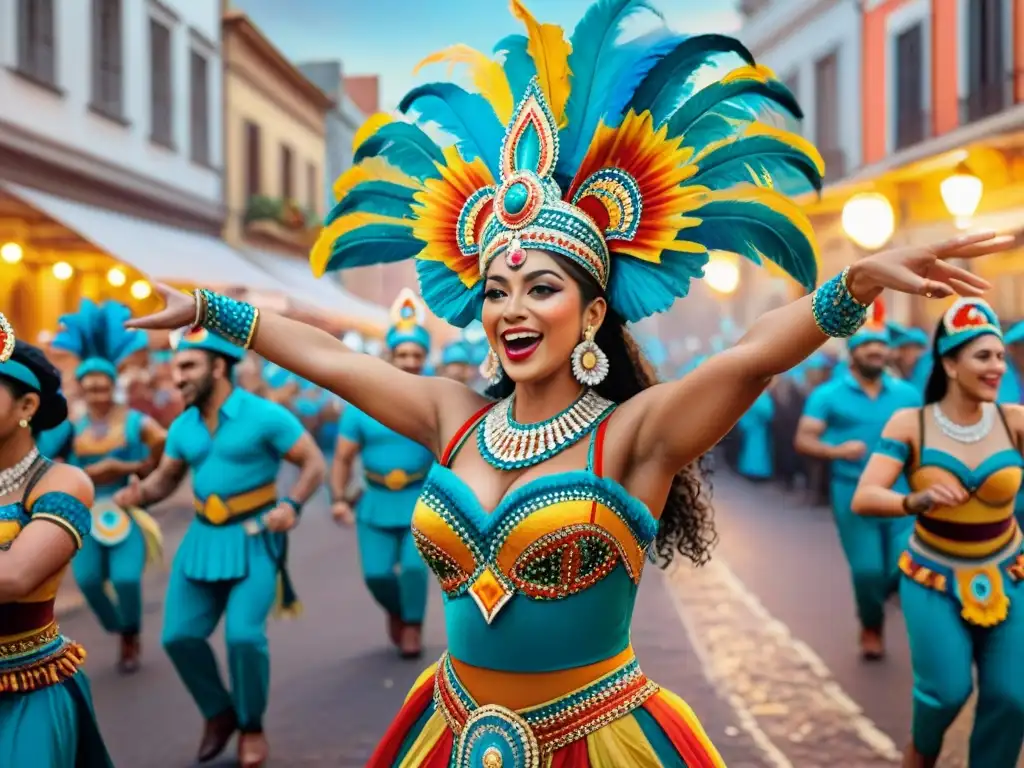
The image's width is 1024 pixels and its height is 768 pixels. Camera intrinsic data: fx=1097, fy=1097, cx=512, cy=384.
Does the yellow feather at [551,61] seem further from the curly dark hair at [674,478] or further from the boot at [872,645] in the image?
the boot at [872,645]

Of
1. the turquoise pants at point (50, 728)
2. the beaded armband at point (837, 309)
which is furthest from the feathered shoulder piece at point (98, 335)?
the beaded armband at point (837, 309)

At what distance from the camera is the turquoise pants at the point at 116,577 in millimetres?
6844

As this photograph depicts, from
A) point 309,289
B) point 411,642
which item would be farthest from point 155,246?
point 411,642

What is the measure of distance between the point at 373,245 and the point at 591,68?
82 cm

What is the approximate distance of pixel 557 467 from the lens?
8.83ft

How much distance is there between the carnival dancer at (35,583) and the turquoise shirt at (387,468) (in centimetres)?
374

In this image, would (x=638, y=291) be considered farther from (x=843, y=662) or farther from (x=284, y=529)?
(x=843, y=662)

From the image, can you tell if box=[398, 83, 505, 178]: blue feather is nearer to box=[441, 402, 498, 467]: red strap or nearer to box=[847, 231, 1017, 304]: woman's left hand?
box=[441, 402, 498, 467]: red strap

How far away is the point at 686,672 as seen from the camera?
6473mm

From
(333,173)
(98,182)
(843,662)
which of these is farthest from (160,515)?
(333,173)

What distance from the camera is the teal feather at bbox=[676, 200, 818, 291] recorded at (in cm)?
271

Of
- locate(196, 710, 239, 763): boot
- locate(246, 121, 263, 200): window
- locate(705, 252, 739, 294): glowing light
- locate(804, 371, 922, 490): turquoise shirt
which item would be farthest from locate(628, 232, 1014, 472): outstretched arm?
locate(246, 121, 263, 200): window

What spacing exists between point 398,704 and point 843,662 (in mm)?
2739

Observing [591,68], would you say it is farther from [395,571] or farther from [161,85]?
[161,85]
